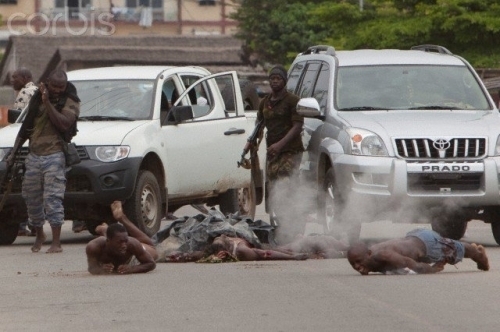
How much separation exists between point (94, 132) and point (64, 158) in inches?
35.6

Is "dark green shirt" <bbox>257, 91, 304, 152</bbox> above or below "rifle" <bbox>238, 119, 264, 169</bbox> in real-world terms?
above

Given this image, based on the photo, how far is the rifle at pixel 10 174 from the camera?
16.1 metres

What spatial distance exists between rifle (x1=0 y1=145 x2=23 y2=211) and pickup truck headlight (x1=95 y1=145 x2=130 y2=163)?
814 mm

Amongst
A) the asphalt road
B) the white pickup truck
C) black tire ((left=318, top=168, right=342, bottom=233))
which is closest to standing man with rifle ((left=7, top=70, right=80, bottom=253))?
the white pickup truck

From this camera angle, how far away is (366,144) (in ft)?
49.3

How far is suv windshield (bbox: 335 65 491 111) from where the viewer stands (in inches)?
632

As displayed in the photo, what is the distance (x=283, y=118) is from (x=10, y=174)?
283 cm

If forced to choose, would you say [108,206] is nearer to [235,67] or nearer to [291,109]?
[291,109]

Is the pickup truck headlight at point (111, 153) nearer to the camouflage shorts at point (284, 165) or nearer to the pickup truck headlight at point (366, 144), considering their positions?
the camouflage shorts at point (284, 165)

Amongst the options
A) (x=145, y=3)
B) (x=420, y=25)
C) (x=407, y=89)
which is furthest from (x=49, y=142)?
(x=145, y=3)

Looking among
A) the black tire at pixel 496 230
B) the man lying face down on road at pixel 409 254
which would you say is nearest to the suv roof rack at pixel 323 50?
the black tire at pixel 496 230

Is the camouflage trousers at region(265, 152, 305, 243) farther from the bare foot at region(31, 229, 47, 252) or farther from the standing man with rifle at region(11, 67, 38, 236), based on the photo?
the standing man with rifle at region(11, 67, 38, 236)

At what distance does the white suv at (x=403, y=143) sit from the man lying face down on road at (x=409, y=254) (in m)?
2.51

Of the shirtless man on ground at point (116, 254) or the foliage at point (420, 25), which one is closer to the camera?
the shirtless man on ground at point (116, 254)
